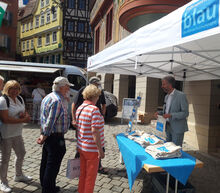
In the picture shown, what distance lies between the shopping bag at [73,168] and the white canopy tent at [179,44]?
4.98 feet

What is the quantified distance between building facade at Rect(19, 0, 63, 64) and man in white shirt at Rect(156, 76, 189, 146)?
26.9m

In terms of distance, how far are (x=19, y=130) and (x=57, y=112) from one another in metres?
0.83

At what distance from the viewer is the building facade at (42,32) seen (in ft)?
95.3

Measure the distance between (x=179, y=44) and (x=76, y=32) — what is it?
88.1ft

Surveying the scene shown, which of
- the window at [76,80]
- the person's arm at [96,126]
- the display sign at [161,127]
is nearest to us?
the person's arm at [96,126]

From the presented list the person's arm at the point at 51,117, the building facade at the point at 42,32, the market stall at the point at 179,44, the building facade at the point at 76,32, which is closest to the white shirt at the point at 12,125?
the person's arm at the point at 51,117

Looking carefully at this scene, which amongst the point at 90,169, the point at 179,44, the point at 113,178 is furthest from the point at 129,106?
the point at 90,169

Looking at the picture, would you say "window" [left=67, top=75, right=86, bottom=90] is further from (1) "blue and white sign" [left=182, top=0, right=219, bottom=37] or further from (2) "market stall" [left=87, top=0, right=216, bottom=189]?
(1) "blue and white sign" [left=182, top=0, right=219, bottom=37]

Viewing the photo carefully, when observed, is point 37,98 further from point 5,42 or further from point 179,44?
point 5,42

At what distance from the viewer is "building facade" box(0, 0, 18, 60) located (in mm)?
24953

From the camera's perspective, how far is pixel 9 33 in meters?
25.8

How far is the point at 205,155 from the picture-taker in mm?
4895

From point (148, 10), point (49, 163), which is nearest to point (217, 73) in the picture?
point (49, 163)

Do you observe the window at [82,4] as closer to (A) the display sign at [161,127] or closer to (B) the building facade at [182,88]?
(B) the building facade at [182,88]
